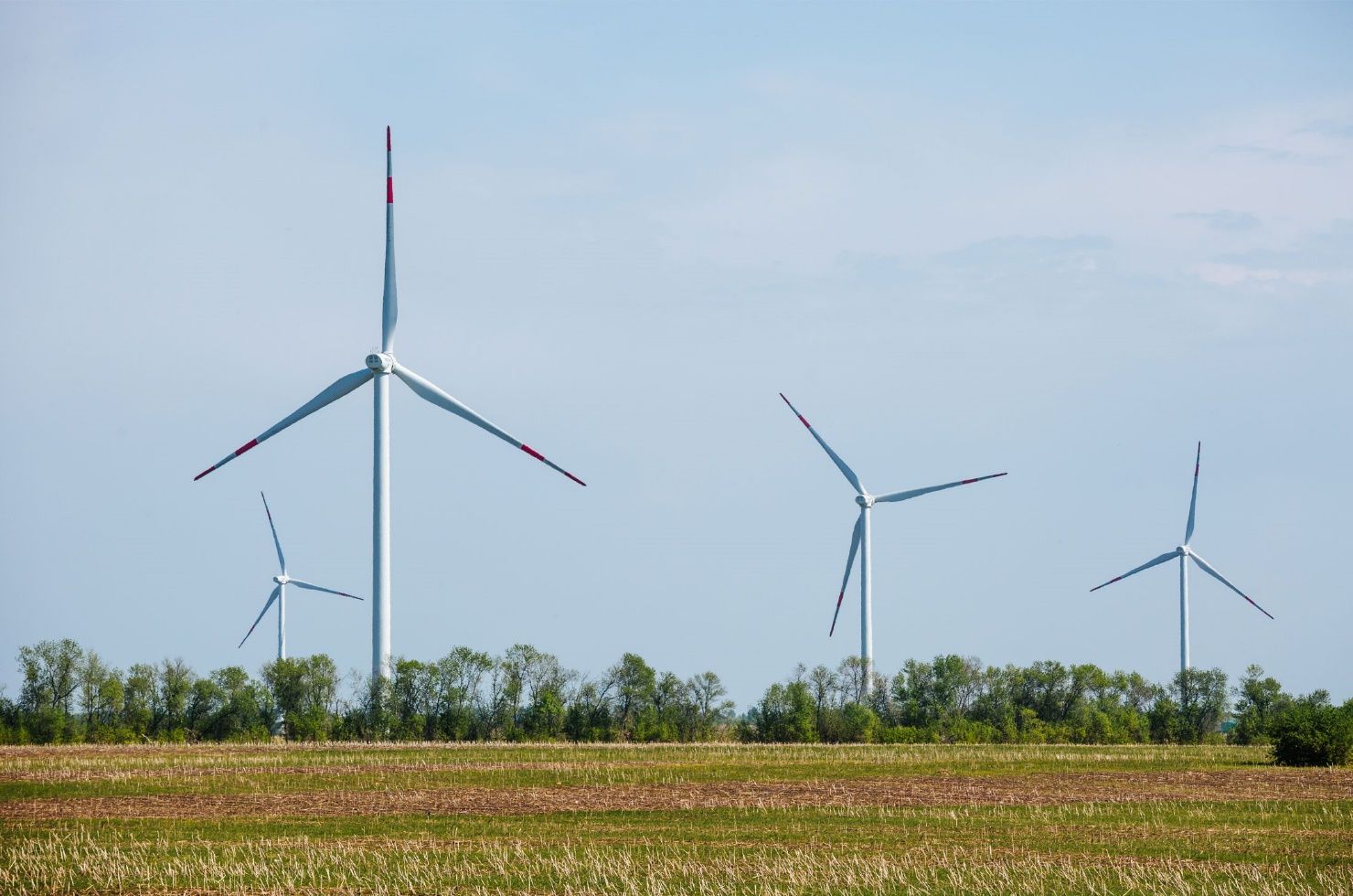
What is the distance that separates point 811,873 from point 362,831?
14.7 m

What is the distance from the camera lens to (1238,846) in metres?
39.4

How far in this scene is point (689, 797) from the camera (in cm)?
5475

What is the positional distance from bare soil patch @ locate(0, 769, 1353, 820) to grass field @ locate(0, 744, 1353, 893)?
0.18m

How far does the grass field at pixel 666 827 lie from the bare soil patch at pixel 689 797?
0.18m

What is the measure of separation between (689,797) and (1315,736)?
34.1 metres

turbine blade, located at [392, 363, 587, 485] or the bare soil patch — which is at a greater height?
turbine blade, located at [392, 363, 587, 485]

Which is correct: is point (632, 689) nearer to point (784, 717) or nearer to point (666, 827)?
point (784, 717)

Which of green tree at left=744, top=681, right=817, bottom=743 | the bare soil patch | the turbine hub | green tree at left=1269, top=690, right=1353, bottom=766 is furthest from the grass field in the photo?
green tree at left=744, top=681, right=817, bottom=743

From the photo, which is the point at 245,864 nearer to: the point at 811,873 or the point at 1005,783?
the point at 811,873

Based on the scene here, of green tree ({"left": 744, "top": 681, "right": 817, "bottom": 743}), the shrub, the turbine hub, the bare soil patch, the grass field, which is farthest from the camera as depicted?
green tree ({"left": 744, "top": 681, "right": 817, "bottom": 743})

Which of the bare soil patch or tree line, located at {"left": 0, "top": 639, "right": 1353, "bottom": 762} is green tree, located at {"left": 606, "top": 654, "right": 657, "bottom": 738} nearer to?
tree line, located at {"left": 0, "top": 639, "right": 1353, "bottom": 762}

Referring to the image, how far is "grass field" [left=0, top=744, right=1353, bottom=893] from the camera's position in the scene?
33906 mm

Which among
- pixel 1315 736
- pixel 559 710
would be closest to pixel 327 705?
pixel 559 710

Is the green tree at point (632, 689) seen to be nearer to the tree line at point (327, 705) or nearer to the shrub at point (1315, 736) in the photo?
the tree line at point (327, 705)
